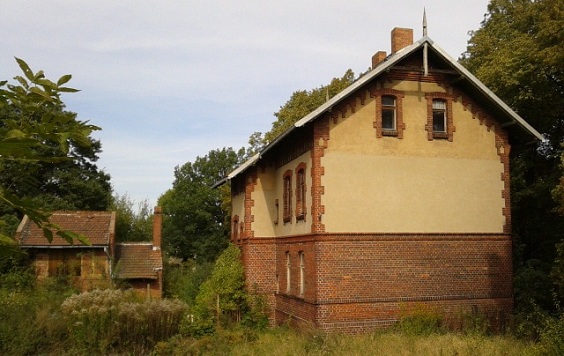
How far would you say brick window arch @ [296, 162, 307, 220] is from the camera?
19.5 m

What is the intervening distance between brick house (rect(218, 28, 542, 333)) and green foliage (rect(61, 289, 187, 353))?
4.71 meters

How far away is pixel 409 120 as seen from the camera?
19.0m

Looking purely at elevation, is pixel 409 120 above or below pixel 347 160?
above

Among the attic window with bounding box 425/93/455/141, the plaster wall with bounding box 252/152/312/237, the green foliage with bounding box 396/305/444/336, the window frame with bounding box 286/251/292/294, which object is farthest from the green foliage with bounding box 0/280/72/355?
the attic window with bounding box 425/93/455/141

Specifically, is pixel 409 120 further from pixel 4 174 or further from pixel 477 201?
pixel 4 174

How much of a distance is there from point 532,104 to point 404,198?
897 centimetres

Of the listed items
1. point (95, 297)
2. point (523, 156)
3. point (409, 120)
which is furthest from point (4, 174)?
point (523, 156)

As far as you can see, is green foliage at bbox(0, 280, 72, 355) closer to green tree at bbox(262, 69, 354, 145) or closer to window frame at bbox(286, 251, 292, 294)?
window frame at bbox(286, 251, 292, 294)

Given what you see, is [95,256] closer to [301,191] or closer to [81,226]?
[81,226]

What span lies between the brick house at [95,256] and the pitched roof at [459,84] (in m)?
14.0

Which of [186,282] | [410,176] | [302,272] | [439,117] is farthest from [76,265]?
[439,117]

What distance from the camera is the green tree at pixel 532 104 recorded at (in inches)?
823

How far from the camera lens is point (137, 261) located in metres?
32.1

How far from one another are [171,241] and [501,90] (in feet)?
148
